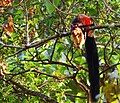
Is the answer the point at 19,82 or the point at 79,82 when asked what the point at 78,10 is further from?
the point at 19,82

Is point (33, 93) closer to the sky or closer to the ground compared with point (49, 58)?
closer to the ground

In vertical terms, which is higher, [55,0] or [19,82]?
[55,0]

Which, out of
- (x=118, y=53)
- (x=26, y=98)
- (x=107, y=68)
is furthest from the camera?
(x=26, y=98)

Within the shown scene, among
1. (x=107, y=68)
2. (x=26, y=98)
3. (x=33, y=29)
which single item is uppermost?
(x=33, y=29)

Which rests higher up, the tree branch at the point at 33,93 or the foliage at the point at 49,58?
the foliage at the point at 49,58

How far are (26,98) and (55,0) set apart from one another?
4.12 feet

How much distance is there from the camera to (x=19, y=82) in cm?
340

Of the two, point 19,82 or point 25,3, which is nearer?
point 25,3

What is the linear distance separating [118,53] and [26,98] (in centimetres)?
82

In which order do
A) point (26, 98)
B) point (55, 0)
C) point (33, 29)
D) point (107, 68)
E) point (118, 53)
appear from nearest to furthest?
point (55, 0) < point (107, 68) < point (118, 53) < point (26, 98) < point (33, 29)

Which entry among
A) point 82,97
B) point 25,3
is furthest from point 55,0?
point 82,97

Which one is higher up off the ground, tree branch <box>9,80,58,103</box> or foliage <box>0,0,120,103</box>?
foliage <box>0,0,120,103</box>

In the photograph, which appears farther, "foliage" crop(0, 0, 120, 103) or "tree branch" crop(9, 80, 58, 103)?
"tree branch" crop(9, 80, 58, 103)

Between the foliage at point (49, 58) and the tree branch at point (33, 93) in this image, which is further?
the tree branch at point (33, 93)
